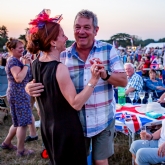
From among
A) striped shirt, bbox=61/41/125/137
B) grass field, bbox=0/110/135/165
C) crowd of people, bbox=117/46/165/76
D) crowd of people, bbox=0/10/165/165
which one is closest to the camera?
Result: crowd of people, bbox=0/10/165/165

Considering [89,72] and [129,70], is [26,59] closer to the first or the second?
[89,72]

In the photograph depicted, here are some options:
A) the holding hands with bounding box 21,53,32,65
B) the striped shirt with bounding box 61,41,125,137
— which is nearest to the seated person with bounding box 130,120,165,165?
the striped shirt with bounding box 61,41,125,137

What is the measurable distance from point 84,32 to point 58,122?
0.80m

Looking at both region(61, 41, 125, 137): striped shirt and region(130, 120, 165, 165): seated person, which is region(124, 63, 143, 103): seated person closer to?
region(130, 120, 165, 165): seated person

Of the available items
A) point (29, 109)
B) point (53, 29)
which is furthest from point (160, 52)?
point (53, 29)

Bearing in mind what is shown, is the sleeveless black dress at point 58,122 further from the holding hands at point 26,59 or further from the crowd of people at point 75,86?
the holding hands at point 26,59

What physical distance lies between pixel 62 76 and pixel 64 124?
1.28 ft

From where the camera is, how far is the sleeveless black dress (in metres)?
1.72

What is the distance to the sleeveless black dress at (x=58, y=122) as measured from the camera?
5.65 feet

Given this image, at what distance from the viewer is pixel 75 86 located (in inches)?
80.5

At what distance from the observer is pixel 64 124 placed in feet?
5.90

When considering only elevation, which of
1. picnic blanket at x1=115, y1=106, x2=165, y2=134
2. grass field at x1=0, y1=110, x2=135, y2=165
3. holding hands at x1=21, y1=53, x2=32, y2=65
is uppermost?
holding hands at x1=21, y1=53, x2=32, y2=65

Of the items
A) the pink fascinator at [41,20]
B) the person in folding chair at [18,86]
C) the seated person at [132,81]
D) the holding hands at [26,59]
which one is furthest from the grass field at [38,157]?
the pink fascinator at [41,20]

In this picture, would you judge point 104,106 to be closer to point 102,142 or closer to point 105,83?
point 105,83
